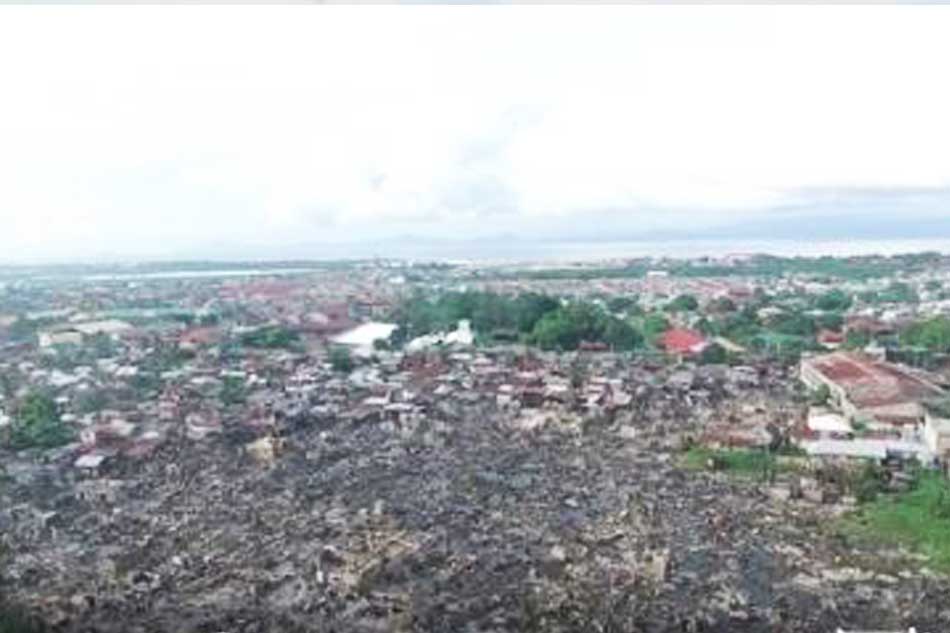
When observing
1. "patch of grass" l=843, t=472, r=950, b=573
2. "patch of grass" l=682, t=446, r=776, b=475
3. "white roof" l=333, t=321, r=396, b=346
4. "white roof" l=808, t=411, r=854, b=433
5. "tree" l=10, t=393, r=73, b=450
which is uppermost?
"tree" l=10, t=393, r=73, b=450

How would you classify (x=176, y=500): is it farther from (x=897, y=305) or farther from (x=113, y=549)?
(x=897, y=305)

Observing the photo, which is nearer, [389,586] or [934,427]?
[389,586]

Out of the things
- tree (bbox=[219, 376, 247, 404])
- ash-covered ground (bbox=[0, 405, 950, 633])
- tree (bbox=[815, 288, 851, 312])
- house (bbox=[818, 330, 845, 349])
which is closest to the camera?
ash-covered ground (bbox=[0, 405, 950, 633])

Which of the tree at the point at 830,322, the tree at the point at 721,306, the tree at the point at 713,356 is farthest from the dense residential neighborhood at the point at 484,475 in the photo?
the tree at the point at 721,306

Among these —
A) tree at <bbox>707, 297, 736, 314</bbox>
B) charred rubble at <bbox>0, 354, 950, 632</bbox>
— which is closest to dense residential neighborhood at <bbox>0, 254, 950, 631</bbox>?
charred rubble at <bbox>0, 354, 950, 632</bbox>

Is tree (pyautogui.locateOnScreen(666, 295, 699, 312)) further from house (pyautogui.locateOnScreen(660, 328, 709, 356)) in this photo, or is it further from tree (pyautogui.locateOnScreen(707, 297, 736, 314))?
house (pyautogui.locateOnScreen(660, 328, 709, 356))

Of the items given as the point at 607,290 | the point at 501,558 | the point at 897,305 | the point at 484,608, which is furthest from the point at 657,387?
the point at 607,290

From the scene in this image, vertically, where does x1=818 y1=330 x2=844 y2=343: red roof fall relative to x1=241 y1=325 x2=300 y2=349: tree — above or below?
below
